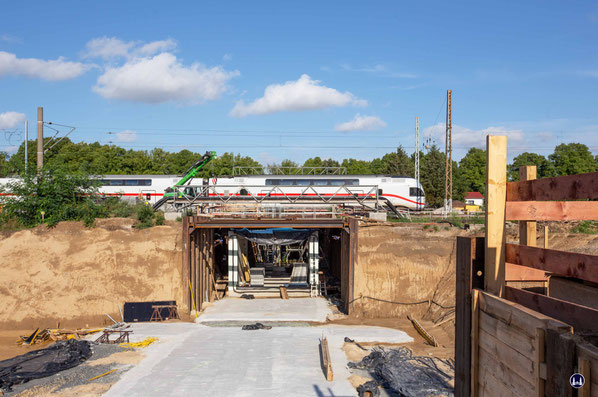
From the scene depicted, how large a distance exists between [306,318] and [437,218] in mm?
14615

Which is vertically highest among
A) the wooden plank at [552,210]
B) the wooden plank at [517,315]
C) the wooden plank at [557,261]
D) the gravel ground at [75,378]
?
the wooden plank at [552,210]

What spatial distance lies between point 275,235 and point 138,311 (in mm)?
8458

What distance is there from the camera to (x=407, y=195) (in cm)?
4003

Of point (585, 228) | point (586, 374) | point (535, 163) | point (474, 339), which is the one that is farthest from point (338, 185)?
point (535, 163)

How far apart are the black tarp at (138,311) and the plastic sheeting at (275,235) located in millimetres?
6484

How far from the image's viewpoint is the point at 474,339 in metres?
4.55

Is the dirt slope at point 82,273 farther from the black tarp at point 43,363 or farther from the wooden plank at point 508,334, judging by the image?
the wooden plank at point 508,334

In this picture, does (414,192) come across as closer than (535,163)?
Yes

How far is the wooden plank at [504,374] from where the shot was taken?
3.61m

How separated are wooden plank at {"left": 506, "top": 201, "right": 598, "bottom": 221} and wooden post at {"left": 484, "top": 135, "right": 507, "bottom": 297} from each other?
0.12m

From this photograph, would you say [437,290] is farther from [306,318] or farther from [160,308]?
[160,308]

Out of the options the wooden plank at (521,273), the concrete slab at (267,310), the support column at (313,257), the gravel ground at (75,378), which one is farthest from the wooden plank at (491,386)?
the support column at (313,257)

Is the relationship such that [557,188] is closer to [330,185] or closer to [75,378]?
[75,378]

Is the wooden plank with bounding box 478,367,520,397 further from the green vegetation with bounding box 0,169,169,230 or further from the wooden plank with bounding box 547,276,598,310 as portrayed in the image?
the green vegetation with bounding box 0,169,169,230
